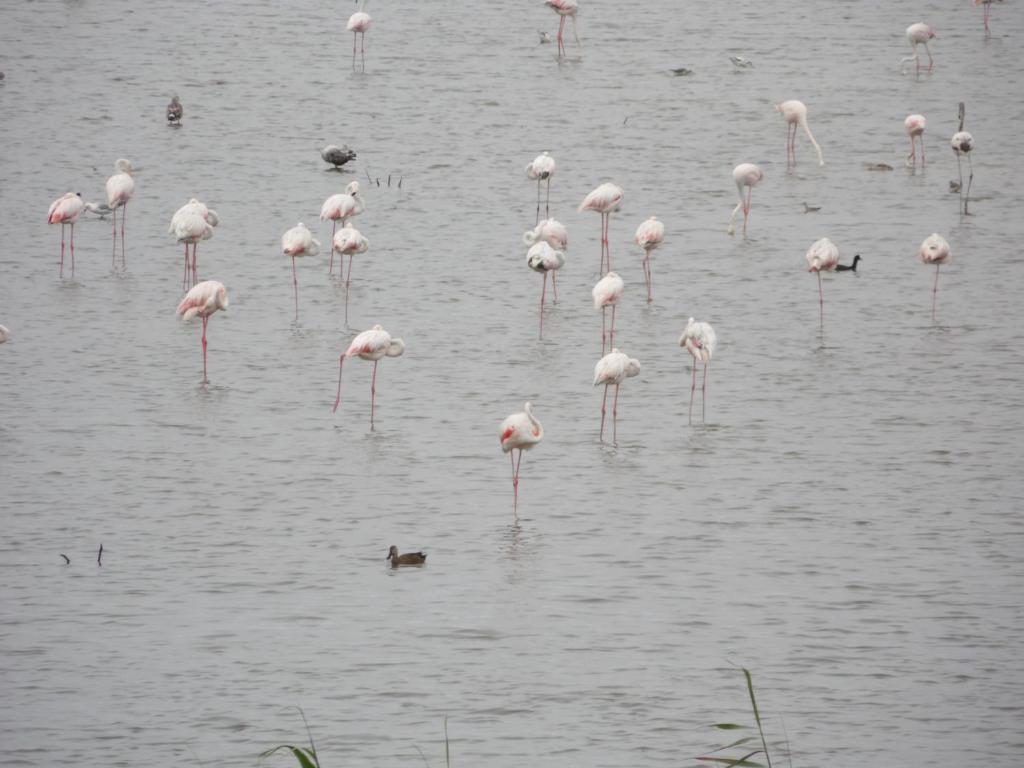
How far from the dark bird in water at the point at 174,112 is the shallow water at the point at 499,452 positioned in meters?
0.24

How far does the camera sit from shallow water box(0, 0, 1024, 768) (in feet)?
29.1

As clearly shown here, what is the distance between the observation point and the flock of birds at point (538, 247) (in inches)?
521

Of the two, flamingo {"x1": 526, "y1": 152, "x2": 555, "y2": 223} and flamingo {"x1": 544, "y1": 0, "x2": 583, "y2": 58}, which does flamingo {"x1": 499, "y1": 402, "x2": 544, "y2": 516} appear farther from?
flamingo {"x1": 544, "y1": 0, "x2": 583, "y2": 58}

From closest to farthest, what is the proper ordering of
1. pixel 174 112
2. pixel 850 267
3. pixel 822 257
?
pixel 822 257 → pixel 850 267 → pixel 174 112

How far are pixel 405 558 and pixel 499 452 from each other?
2.49 meters

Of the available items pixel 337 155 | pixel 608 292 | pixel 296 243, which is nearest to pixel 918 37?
pixel 337 155

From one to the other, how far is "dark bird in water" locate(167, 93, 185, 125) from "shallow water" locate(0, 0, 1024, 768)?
24cm

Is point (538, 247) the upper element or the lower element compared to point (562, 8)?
lower

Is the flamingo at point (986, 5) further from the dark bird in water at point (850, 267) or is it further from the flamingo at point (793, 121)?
the dark bird in water at point (850, 267)

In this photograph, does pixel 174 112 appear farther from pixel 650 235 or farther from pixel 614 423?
pixel 614 423

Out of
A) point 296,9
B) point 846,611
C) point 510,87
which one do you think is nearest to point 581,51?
point 510,87

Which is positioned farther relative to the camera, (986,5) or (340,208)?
(986,5)

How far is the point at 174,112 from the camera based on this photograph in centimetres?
2462

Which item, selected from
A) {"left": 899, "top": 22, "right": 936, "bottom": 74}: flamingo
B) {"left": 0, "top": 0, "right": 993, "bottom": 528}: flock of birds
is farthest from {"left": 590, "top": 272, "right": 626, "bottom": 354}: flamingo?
{"left": 899, "top": 22, "right": 936, "bottom": 74}: flamingo
